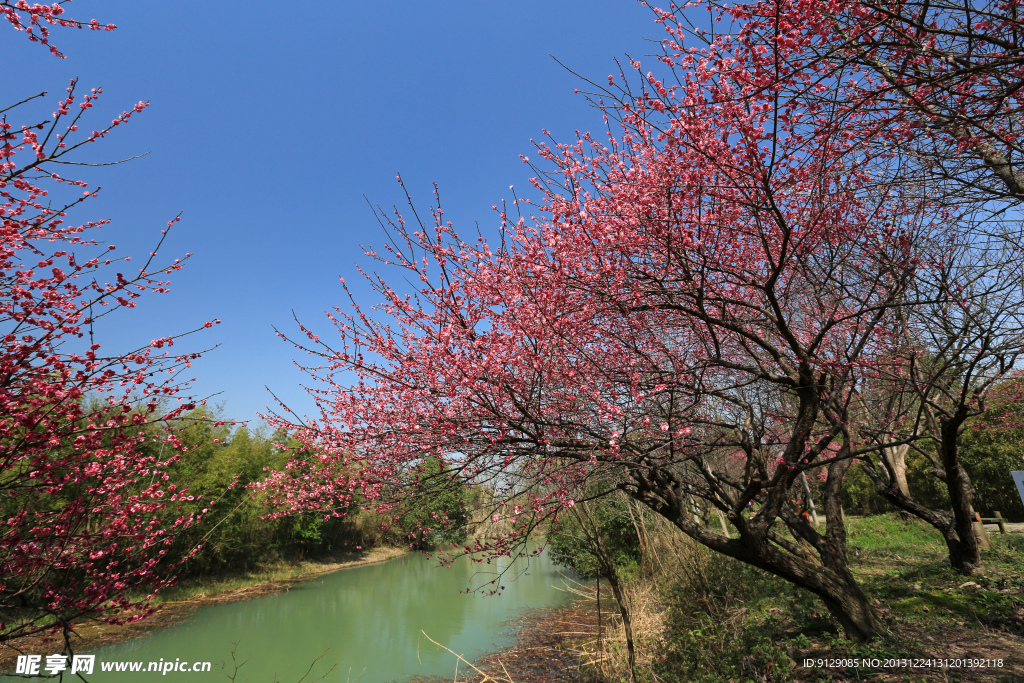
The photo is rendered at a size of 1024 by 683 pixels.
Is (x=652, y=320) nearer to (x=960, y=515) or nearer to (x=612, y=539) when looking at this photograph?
(x=960, y=515)

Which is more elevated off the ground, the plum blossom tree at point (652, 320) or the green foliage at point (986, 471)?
the plum blossom tree at point (652, 320)

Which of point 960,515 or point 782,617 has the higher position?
point 960,515

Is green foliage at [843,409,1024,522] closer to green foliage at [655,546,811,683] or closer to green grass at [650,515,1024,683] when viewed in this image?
green grass at [650,515,1024,683]

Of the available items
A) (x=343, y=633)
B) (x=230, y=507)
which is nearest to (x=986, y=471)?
(x=343, y=633)

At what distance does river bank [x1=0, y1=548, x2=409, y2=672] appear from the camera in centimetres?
1131

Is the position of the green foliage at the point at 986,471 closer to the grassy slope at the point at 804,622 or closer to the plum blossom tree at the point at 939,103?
the grassy slope at the point at 804,622

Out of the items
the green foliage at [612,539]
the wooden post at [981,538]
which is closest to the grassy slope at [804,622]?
the wooden post at [981,538]

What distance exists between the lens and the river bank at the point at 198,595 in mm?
11312

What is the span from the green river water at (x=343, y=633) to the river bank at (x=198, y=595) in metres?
0.48

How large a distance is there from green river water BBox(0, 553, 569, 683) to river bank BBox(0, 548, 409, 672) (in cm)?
48

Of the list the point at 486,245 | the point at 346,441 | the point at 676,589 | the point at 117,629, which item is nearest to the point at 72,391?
the point at 346,441

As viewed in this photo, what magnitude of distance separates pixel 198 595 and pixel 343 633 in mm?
7986

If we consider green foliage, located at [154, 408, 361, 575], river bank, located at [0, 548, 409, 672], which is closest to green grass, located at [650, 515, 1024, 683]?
river bank, located at [0, 548, 409, 672]

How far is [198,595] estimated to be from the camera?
18.4m
